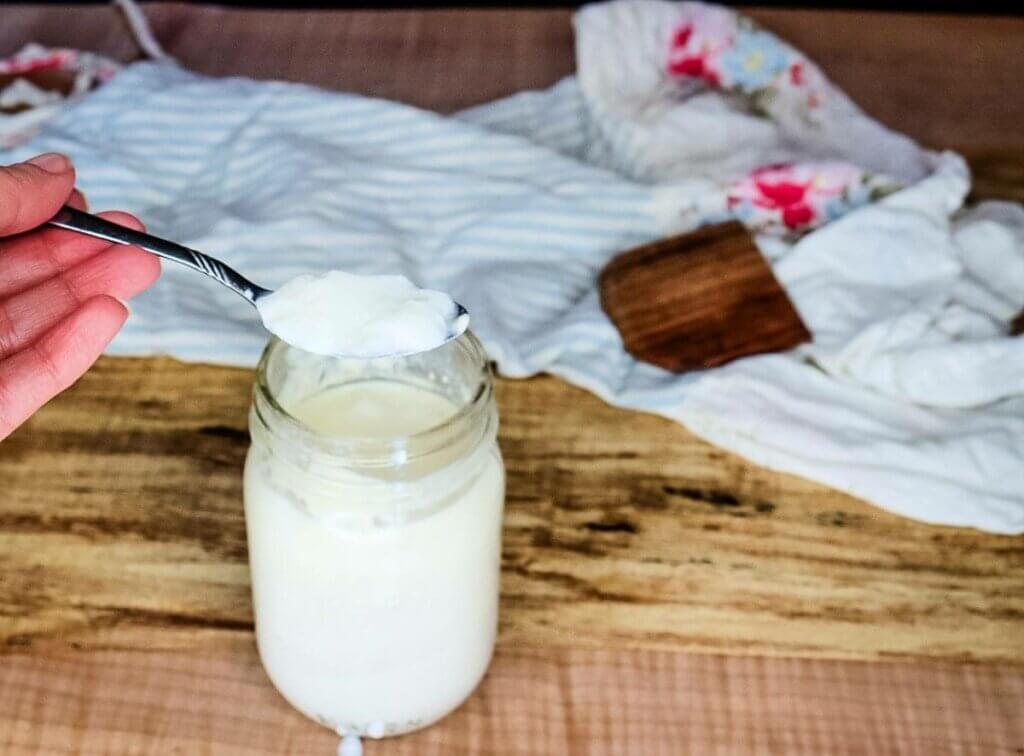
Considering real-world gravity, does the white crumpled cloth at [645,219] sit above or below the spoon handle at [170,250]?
below

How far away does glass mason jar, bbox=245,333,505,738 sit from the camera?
548mm

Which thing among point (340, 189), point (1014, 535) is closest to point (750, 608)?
point (1014, 535)

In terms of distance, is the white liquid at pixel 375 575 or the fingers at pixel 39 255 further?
the fingers at pixel 39 255

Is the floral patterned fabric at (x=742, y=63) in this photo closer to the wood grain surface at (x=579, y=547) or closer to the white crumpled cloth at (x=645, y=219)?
the white crumpled cloth at (x=645, y=219)

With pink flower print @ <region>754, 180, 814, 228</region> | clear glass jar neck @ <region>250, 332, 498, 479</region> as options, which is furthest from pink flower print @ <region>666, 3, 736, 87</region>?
clear glass jar neck @ <region>250, 332, 498, 479</region>

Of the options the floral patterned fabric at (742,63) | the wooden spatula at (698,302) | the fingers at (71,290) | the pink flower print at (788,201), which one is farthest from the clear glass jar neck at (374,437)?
the floral patterned fabric at (742,63)

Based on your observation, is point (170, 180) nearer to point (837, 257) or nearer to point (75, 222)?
point (75, 222)

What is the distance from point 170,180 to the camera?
1038 millimetres

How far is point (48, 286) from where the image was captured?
2.27ft

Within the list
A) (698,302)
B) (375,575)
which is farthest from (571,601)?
(698,302)

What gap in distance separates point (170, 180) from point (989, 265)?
2.35ft

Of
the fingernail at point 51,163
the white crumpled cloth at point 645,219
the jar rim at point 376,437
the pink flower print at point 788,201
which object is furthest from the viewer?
the pink flower print at point 788,201

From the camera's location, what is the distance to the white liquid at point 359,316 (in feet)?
1.82

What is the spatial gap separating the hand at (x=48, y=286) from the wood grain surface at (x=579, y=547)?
0.14 meters
